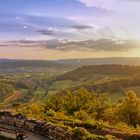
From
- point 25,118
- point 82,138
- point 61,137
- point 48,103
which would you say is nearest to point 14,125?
point 25,118

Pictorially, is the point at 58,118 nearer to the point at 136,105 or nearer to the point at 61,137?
the point at 61,137

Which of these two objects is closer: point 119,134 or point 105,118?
point 119,134

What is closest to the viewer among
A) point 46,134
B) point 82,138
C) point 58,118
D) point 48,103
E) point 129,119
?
point 82,138

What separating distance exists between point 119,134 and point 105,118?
31.5 metres

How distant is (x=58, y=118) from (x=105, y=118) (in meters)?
25.0

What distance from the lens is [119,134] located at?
38.3 m

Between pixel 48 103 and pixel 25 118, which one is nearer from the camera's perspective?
pixel 25 118

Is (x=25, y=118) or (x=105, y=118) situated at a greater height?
(x=25, y=118)

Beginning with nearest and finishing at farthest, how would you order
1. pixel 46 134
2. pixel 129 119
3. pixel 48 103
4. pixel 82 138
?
pixel 82 138
pixel 46 134
pixel 129 119
pixel 48 103

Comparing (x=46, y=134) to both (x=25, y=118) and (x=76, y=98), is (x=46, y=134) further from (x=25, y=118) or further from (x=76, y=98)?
(x=76, y=98)

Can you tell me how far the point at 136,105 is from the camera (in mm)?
70250

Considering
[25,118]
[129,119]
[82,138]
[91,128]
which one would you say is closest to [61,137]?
[82,138]

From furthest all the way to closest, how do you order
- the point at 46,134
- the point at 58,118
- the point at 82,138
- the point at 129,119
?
the point at 129,119, the point at 58,118, the point at 46,134, the point at 82,138

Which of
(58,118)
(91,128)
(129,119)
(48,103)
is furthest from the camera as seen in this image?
(48,103)
